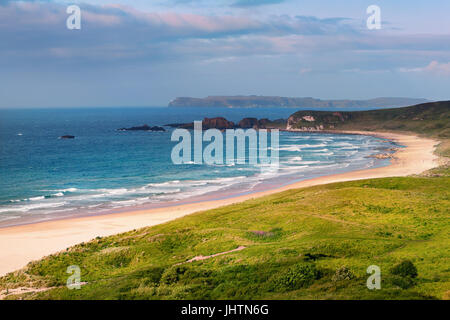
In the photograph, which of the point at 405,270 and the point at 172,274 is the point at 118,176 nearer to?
the point at 172,274

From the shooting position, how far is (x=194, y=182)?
70.9 metres

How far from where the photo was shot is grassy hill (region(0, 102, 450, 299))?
58.8ft

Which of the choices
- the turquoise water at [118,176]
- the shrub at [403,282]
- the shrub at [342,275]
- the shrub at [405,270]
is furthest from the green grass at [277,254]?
the turquoise water at [118,176]

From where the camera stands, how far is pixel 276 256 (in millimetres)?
22250

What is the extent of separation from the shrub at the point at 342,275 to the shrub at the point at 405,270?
6.85ft

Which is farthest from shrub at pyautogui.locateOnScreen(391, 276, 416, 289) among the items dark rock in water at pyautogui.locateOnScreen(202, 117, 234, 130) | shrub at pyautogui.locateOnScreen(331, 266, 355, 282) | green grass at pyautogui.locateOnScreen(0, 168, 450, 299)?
dark rock in water at pyautogui.locateOnScreen(202, 117, 234, 130)

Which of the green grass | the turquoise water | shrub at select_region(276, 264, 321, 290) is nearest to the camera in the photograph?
the green grass

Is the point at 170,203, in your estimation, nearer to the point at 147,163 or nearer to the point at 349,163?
the point at 147,163

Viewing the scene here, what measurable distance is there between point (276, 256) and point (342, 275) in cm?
467

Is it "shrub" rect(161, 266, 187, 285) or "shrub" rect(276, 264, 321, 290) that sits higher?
"shrub" rect(276, 264, 321, 290)

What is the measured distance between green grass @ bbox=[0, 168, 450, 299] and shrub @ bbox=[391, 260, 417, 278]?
1.14 feet

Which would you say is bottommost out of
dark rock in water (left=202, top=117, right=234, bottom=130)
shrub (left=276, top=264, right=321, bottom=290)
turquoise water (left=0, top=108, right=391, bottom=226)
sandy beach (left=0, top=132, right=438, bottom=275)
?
sandy beach (left=0, top=132, right=438, bottom=275)

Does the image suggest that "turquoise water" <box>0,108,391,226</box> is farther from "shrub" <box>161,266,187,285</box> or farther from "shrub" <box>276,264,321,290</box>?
"shrub" <box>276,264,321,290</box>
